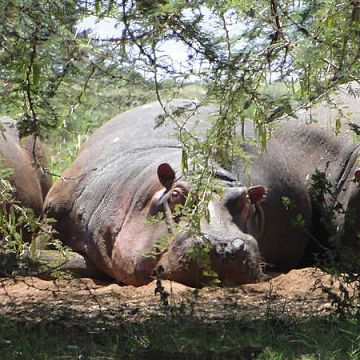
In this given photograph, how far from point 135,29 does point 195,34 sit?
32cm

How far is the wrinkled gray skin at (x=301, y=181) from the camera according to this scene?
26.0 ft

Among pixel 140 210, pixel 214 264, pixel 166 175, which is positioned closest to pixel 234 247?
pixel 214 264

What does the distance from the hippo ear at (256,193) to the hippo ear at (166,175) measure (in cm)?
51

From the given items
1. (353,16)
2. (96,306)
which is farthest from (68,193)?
(353,16)

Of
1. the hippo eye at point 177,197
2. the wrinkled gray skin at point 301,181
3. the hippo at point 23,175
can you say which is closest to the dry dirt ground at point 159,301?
the hippo eye at point 177,197

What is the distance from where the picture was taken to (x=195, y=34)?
5.04 m

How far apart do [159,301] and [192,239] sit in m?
0.60

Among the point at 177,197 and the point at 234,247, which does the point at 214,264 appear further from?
the point at 177,197

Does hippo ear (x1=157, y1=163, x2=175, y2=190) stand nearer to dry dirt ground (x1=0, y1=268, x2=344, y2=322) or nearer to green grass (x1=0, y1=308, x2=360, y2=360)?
dry dirt ground (x1=0, y1=268, x2=344, y2=322)

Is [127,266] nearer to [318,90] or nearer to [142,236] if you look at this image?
[142,236]

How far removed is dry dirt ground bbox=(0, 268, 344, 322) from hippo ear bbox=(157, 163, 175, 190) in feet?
2.42

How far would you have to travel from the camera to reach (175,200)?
679 centimetres

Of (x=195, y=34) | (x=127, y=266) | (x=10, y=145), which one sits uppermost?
(x=195, y=34)

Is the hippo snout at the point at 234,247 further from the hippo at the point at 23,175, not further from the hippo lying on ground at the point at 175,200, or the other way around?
the hippo at the point at 23,175
